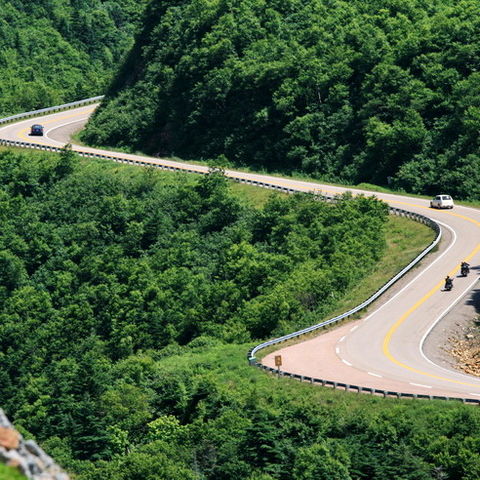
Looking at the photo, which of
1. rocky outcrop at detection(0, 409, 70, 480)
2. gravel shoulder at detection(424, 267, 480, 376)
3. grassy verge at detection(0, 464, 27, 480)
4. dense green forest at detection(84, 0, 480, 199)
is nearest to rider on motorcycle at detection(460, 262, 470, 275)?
gravel shoulder at detection(424, 267, 480, 376)

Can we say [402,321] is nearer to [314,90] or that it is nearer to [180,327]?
[180,327]

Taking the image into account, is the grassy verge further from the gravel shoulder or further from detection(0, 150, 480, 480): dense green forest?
the gravel shoulder

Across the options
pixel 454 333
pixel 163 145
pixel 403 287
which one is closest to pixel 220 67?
pixel 163 145

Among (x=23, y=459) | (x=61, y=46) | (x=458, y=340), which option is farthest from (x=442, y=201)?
(x=61, y=46)

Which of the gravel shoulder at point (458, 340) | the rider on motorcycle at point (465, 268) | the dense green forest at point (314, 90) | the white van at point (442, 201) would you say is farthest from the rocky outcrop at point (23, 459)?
the dense green forest at point (314, 90)

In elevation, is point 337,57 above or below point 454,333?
above

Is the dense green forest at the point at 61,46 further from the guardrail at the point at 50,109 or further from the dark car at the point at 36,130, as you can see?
the dark car at the point at 36,130

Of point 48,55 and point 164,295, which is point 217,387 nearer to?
point 164,295
